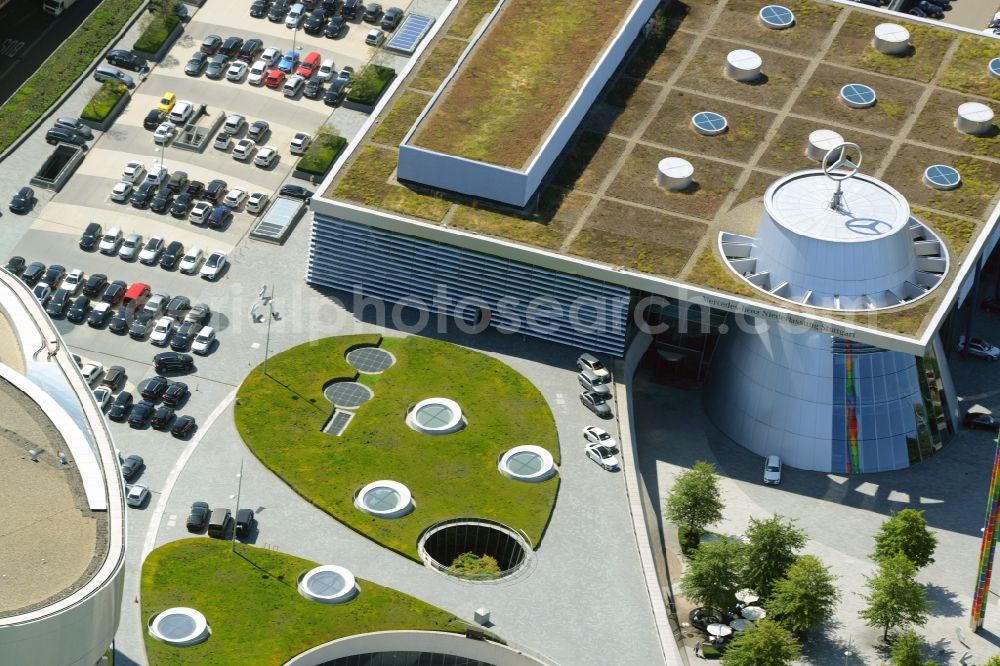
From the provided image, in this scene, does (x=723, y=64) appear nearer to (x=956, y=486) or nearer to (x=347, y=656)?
(x=956, y=486)

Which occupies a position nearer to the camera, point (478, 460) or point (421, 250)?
point (478, 460)

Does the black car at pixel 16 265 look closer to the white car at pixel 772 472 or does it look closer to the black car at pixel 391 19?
the black car at pixel 391 19

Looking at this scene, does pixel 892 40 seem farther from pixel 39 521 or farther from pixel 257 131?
pixel 39 521

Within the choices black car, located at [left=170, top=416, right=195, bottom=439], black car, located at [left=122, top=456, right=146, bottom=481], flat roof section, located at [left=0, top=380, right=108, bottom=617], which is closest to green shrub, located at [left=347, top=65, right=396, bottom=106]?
black car, located at [left=170, top=416, right=195, bottom=439]

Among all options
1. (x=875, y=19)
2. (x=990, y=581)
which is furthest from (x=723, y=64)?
(x=990, y=581)

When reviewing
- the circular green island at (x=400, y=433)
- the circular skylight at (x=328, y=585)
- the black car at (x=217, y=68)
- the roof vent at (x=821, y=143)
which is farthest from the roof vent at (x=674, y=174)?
the black car at (x=217, y=68)

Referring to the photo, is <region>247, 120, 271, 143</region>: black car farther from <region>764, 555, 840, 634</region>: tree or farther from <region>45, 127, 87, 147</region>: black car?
<region>764, 555, 840, 634</region>: tree
